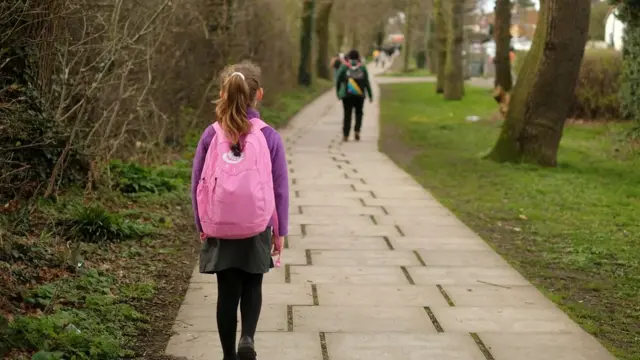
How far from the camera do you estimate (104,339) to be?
4816mm

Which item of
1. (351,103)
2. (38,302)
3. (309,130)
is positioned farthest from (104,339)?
(309,130)

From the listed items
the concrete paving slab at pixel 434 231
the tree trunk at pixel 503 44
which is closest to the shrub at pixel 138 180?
the concrete paving slab at pixel 434 231

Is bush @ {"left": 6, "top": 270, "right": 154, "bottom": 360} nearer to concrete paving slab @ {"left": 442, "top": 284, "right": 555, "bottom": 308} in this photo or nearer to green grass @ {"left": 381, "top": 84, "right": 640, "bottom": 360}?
concrete paving slab @ {"left": 442, "top": 284, "right": 555, "bottom": 308}

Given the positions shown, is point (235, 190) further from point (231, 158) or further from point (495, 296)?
point (495, 296)

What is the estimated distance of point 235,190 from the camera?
421 centimetres

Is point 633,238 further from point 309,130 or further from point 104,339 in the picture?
point 309,130

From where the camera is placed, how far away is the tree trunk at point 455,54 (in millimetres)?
29891

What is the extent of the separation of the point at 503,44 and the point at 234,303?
18862 millimetres

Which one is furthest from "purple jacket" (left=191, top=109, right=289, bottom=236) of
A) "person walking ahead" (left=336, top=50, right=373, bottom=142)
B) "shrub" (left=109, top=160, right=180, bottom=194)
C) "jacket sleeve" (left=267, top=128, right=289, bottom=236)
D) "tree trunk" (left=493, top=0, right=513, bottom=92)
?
"tree trunk" (left=493, top=0, right=513, bottom=92)

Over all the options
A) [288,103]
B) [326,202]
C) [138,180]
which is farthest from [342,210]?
[288,103]

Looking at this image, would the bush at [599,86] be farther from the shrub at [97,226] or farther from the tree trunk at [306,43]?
the tree trunk at [306,43]

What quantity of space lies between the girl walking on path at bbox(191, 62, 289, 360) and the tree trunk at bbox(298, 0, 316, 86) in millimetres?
30476

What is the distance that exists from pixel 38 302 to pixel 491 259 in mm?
3531

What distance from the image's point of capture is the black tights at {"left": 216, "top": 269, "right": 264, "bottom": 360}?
4.46 meters
